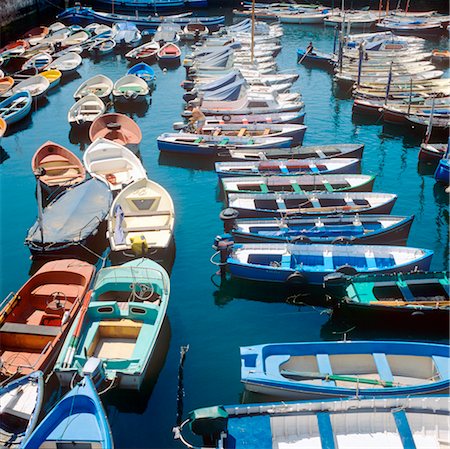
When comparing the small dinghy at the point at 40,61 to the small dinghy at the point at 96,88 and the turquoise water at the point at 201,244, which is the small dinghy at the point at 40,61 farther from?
the small dinghy at the point at 96,88

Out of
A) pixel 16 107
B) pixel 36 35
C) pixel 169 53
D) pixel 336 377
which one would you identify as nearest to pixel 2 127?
pixel 16 107

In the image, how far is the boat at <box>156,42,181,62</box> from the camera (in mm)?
64438

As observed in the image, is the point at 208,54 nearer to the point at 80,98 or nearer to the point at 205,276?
the point at 80,98

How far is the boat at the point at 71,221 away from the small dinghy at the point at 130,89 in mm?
19808

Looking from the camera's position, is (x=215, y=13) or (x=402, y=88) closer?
(x=402, y=88)

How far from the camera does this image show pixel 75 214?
2825 cm

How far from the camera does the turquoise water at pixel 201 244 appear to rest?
20062 millimetres

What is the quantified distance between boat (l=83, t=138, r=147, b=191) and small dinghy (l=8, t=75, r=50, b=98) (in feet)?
62.4

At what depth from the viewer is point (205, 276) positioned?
2684 centimetres

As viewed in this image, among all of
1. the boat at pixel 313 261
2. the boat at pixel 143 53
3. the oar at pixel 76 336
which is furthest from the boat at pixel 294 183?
the boat at pixel 143 53

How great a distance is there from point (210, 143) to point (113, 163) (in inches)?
291

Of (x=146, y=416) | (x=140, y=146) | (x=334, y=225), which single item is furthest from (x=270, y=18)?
(x=146, y=416)

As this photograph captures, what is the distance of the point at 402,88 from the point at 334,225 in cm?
2699

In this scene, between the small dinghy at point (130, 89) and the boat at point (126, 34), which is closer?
the small dinghy at point (130, 89)
